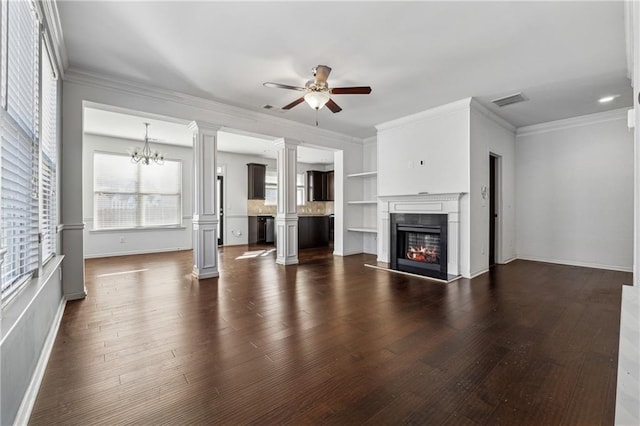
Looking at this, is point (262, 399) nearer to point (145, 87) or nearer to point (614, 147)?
point (145, 87)

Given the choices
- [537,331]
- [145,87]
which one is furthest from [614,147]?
[145,87]

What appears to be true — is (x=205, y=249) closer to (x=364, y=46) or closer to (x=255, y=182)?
(x=364, y=46)

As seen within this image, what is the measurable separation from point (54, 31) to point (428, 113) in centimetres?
474

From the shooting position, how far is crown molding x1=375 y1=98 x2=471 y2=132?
4.40 meters

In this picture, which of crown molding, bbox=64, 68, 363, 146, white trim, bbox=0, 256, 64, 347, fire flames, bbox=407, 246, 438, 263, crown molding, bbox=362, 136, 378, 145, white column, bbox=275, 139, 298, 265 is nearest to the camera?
white trim, bbox=0, 256, 64, 347

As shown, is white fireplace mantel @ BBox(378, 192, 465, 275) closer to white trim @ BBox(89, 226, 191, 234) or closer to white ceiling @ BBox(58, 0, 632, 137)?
white ceiling @ BBox(58, 0, 632, 137)

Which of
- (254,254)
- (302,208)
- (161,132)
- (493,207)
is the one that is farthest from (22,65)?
(302,208)

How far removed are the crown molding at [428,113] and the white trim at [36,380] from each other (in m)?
5.34

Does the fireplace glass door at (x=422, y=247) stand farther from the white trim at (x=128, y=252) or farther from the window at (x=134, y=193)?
the window at (x=134, y=193)

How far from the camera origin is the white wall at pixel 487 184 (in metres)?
4.53

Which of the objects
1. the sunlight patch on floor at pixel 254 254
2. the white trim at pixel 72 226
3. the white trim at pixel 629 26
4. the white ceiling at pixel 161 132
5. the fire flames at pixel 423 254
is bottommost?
the sunlight patch on floor at pixel 254 254

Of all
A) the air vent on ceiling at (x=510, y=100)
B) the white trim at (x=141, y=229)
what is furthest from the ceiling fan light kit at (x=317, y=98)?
the white trim at (x=141, y=229)

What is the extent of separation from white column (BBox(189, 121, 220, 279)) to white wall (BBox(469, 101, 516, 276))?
396 centimetres

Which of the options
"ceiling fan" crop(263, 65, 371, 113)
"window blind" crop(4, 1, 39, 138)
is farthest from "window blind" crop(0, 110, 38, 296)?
"ceiling fan" crop(263, 65, 371, 113)
